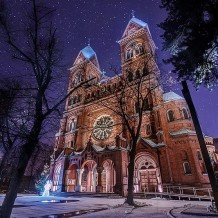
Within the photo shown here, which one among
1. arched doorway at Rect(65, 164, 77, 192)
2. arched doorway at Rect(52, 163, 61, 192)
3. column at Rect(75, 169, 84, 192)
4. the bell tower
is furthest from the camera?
the bell tower

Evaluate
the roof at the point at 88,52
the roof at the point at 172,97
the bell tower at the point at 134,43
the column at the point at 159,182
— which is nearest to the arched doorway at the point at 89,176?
the column at the point at 159,182

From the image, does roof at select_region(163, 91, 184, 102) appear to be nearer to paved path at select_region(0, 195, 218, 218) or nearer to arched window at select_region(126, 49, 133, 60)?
arched window at select_region(126, 49, 133, 60)

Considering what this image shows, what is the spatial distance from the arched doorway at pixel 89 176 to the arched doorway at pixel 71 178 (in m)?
1.67

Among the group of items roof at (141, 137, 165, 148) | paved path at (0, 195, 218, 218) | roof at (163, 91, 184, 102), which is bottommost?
paved path at (0, 195, 218, 218)

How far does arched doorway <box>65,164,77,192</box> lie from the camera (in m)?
26.9

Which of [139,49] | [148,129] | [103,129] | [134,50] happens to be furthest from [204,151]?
[134,50]

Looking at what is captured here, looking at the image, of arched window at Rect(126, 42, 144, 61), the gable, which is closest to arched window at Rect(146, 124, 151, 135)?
arched window at Rect(126, 42, 144, 61)

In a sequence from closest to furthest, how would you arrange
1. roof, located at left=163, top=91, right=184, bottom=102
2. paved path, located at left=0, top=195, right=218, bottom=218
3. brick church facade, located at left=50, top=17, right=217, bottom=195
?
paved path, located at left=0, top=195, right=218, bottom=218 → brick church facade, located at left=50, top=17, right=217, bottom=195 → roof, located at left=163, top=91, right=184, bottom=102

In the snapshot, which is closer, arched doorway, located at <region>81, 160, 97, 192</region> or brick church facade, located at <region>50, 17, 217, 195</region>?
brick church facade, located at <region>50, 17, 217, 195</region>

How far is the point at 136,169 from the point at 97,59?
118 feet

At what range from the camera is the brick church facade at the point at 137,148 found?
21.2 m

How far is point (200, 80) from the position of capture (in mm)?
9312

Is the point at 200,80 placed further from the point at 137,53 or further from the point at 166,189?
the point at 137,53

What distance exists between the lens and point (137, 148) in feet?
78.1
